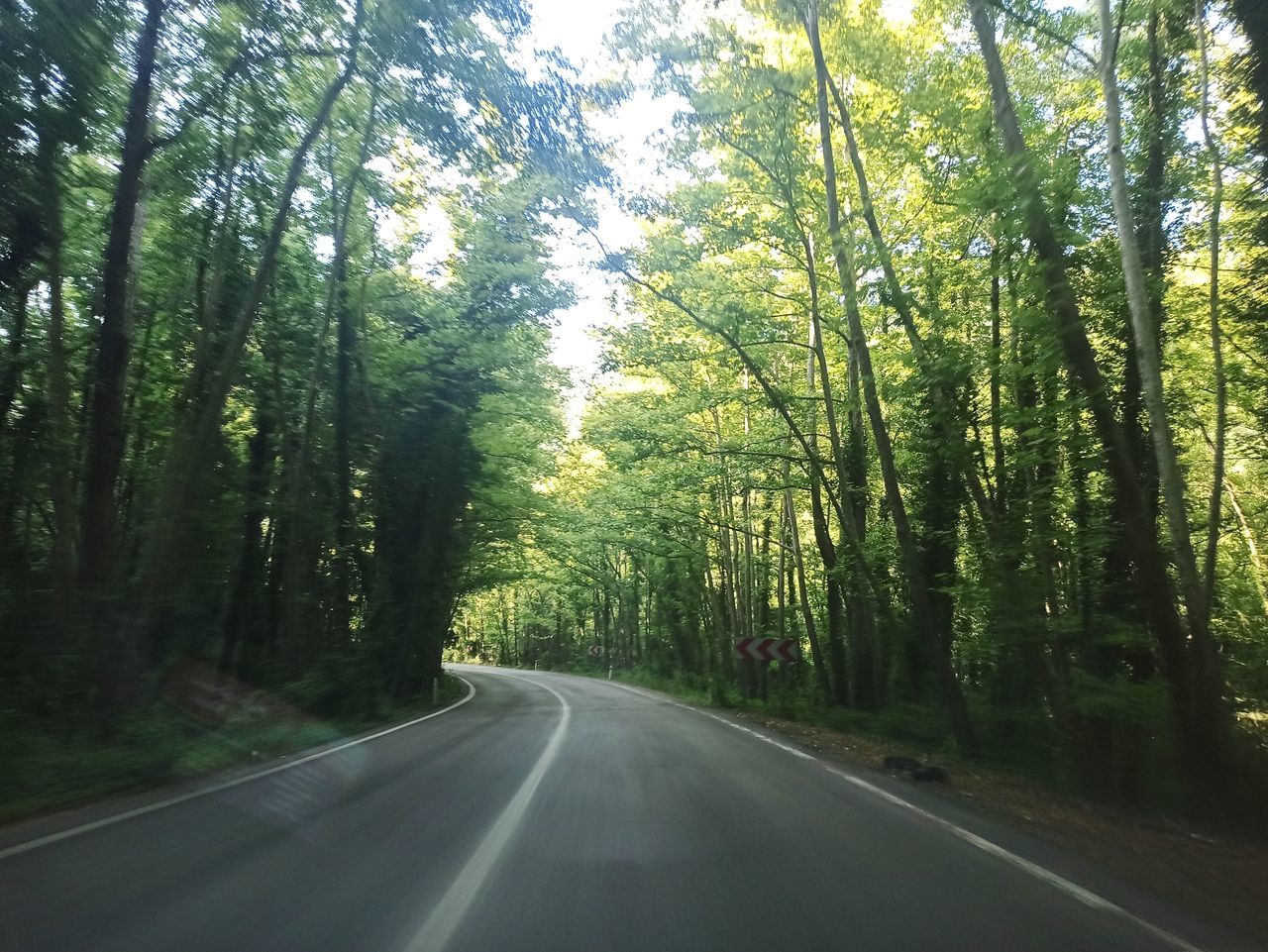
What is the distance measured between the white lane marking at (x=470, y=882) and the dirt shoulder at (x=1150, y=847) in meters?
4.19

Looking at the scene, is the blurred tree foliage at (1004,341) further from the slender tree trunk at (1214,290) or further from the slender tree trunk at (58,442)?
the slender tree trunk at (58,442)

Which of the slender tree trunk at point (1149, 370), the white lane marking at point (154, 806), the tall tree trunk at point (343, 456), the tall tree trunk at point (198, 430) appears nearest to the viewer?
the white lane marking at point (154, 806)

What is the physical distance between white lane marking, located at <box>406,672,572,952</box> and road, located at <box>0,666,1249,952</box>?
2 cm

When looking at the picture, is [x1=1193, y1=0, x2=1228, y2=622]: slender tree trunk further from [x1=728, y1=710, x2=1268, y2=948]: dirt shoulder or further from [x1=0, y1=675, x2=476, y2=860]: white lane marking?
[x1=0, y1=675, x2=476, y2=860]: white lane marking

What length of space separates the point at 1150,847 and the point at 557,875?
4769 millimetres

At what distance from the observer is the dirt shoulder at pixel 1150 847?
5086 millimetres

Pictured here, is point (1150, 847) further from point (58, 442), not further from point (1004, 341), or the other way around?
point (58, 442)

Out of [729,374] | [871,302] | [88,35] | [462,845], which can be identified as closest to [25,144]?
[88,35]

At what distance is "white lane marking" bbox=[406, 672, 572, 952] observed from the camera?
168 inches

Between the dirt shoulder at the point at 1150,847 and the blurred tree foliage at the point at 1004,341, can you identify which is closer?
the dirt shoulder at the point at 1150,847

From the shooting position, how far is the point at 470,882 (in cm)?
524

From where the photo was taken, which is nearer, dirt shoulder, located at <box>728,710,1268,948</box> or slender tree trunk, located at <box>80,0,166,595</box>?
dirt shoulder, located at <box>728,710,1268,948</box>

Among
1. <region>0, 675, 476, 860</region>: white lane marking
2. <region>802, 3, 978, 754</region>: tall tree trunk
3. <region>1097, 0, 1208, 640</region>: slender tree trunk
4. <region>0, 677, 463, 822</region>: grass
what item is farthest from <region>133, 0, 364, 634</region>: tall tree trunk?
<region>1097, 0, 1208, 640</region>: slender tree trunk

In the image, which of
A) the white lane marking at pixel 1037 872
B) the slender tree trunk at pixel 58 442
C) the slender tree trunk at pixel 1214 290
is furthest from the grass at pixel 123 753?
the slender tree trunk at pixel 1214 290
